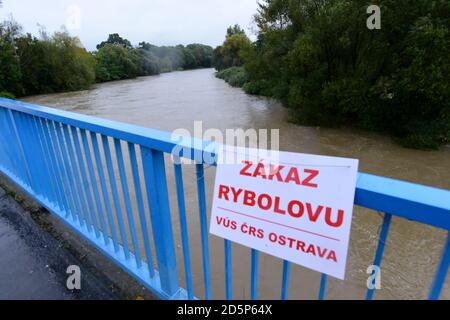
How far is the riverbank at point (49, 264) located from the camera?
1.68m

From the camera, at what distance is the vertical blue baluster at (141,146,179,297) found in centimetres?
117

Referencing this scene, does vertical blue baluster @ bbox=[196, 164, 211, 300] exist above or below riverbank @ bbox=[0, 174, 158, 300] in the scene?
above

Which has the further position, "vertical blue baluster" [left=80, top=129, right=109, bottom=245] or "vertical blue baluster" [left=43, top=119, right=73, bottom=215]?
"vertical blue baluster" [left=43, top=119, right=73, bottom=215]

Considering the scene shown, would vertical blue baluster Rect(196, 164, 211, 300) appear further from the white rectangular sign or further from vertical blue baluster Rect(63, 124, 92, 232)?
vertical blue baluster Rect(63, 124, 92, 232)

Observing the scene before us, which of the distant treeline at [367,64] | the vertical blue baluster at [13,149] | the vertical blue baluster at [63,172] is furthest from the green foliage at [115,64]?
the vertical blue baluster at [63,172]

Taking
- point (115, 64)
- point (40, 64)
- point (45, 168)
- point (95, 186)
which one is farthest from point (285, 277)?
point (115, 64)

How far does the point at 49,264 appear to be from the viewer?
1.90 meters

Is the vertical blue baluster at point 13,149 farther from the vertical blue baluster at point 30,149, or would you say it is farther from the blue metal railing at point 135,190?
the vertical blue baluster at point 30,149

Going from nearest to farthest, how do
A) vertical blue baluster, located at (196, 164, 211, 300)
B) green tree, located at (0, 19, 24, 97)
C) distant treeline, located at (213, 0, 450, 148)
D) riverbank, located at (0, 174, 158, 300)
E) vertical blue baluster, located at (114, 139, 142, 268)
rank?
vertical blue baluster, located at (196, 164, 211, 300), vertical blue baluster, located at (114, 139, 142, 268), riverbank, located at (0, 174, 158, 300), distant treeline, located at (213, 0, 450, 148), green tree, located at (0, 19, 24, 97)

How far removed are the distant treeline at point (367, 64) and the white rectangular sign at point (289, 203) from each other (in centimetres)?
613

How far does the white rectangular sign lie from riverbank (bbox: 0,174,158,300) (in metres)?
1.05

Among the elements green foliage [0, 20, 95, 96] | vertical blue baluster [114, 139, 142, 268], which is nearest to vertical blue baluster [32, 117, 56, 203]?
vertical blue baluster [114, 139, 142, 268]

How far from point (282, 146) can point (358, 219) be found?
11.4ft

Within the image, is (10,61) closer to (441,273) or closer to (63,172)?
(63,172)
